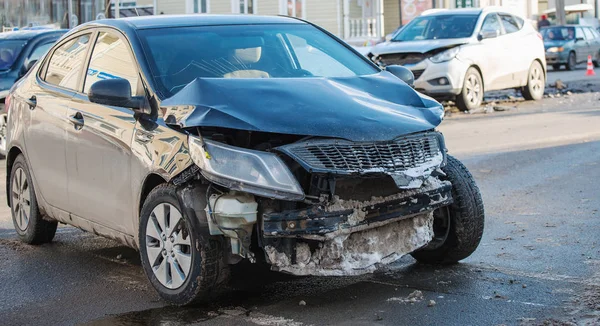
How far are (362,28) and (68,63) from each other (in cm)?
3429

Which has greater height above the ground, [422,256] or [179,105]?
[179,105]

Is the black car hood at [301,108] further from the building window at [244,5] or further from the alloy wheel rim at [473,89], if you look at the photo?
the building window at [244,5]

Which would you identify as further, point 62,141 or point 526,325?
point 62,141

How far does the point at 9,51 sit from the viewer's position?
1475 cm

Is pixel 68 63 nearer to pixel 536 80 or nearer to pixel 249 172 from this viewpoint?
pixel 249 172

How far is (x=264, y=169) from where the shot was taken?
5047 mm

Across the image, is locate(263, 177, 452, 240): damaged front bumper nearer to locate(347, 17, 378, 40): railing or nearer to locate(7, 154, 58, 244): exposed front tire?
locate(7, 154, 58, 244): exposed front tire

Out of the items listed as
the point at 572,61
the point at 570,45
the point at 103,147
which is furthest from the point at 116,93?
the point at 572,61

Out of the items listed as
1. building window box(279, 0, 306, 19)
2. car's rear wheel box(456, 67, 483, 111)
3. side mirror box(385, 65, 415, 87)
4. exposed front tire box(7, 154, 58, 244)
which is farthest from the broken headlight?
building window box(279, 0, 306, 19)

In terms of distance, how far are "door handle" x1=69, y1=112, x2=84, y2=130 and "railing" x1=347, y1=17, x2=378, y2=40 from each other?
113ft

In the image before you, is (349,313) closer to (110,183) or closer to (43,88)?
(110,183)

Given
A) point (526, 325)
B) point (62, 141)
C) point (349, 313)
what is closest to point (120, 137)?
point (62, 141)

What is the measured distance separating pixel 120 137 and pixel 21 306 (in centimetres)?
116

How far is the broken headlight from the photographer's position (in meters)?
5.03
